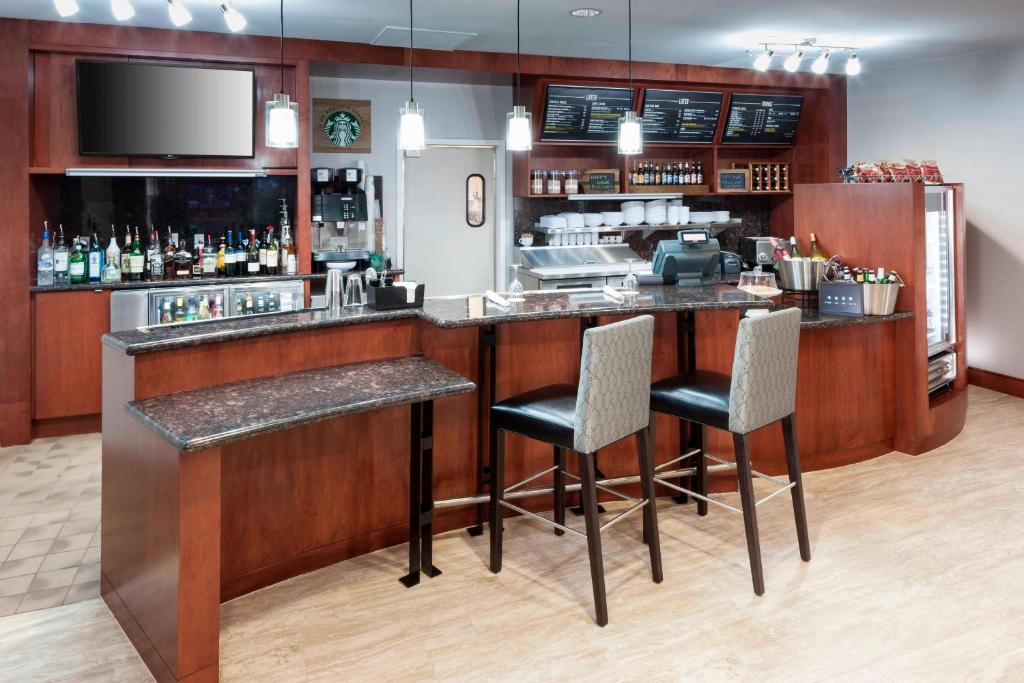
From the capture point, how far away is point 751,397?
9.91ft

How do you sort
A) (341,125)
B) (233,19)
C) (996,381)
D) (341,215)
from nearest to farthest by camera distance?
1. (233,19)
2. (341,215)
3. (341,125)
4. (996,381)

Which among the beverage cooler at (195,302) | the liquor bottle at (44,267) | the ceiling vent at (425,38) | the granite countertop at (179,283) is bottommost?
the beverage cooler at (195,302)

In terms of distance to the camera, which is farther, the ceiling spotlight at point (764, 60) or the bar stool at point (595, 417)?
the ceiling spotlight at point (764, 60)

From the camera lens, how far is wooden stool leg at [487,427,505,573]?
10.3 ft

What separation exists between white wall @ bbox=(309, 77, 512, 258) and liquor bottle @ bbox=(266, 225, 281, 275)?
0.80 metres

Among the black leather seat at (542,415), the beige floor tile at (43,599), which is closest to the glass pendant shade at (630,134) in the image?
the black leather seat at (542,415)

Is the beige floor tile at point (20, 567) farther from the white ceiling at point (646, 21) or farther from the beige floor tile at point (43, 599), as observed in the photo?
the white ceiling at point (646, 21)

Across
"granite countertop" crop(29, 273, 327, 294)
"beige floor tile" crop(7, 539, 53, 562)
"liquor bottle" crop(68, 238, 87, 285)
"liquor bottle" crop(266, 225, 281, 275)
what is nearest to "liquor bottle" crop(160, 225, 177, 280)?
"granite countertop" crop(29, 273, 327, 294)

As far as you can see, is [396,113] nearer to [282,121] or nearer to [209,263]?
[209,263]

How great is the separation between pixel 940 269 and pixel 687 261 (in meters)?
1.93

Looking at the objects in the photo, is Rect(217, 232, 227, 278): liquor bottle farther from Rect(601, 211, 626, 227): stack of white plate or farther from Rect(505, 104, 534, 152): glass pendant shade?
Rect(601, 211, 626, 227): stack of white plate

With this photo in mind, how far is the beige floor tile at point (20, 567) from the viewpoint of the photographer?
317 cm

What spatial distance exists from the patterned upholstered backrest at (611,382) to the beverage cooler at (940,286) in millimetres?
2722

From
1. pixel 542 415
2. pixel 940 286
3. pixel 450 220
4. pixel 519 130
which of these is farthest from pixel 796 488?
pixel 450 220
